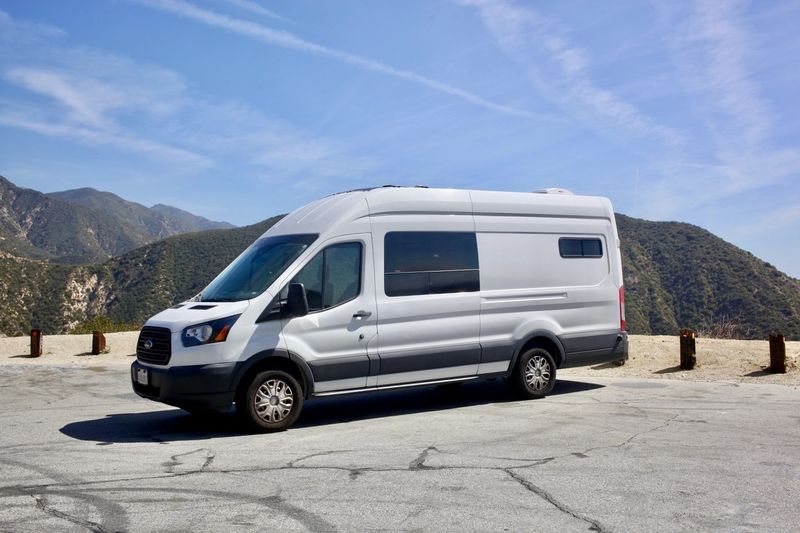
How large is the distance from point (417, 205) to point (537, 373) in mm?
3087

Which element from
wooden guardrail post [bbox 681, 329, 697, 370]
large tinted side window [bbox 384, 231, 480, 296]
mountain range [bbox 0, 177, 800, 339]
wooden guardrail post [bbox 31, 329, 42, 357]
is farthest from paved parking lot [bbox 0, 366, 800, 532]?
mountain range [bbox 0, 177, 800, 339]

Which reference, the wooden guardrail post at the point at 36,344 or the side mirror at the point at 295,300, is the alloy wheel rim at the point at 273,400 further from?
the wooden guardrail post at the point at 36,344

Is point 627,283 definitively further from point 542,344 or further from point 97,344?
point 542,344

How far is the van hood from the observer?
830cm

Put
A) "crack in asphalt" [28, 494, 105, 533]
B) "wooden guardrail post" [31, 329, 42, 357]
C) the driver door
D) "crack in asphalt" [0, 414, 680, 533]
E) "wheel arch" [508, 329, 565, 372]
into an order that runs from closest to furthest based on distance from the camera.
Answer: "crack in asphalt" [28, 494, 105, 533] → "crack in asphalt" [0, 414, 680, 533] → the driver door → "wheel arch" [508, 329, 565, 372] → "wooden guardrail post" [31, 329, 42, 357]

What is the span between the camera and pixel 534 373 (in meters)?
10.9

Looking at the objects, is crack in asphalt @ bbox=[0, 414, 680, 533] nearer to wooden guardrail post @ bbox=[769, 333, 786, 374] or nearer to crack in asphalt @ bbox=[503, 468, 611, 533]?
crack in asphalt @ bbox=[503, 468, 611, 533]

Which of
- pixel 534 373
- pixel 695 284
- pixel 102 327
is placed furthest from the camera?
pixel 695 284

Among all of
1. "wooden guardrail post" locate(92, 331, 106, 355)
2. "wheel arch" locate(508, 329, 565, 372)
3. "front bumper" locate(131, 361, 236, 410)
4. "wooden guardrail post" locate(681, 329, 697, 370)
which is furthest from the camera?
"wooden guardrail post" locate(92, 331, 106, 355)

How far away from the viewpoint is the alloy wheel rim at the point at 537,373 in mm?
10812

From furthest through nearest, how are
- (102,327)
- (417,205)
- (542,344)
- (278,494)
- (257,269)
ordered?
(102,327)
(542,344)
(417,205)
(257,269)
(278,494)

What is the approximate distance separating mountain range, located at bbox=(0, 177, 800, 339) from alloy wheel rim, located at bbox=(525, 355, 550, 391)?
29659 mm

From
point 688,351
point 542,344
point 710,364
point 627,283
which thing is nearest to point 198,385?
point 542,344

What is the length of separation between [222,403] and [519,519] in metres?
4.21
